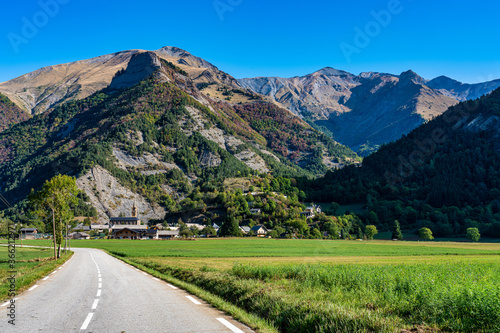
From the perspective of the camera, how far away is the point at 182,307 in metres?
14.3

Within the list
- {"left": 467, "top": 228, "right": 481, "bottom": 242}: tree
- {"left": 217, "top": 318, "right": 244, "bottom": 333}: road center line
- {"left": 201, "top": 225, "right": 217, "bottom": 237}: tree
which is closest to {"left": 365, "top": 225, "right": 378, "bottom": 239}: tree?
{"left": 467, "top": 228, "right": 481, "bottom": 242}: tree

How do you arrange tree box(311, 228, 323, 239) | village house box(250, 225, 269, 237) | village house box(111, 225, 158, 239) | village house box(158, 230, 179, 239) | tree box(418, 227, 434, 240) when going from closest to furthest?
tree box(418, 227, 434, 240)
tree box(311, 228, 323, 239)
village house box(250, 225, 269, 237)
village house box(111, 225, 158, 239)
village house box(158, 230, 179, 239)

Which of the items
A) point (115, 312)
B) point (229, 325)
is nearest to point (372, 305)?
point (229, 325)

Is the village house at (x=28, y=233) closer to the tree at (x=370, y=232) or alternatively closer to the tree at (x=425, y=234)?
the tree at (x=370, y=232)

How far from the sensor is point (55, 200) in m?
57.8

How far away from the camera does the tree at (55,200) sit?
56344 mm

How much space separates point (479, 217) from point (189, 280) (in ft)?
717

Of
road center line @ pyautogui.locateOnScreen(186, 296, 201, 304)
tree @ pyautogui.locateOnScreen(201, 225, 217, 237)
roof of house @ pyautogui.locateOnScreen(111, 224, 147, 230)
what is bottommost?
tree @ pyautogui.locateOnScreen(201, 225, 217, 237)

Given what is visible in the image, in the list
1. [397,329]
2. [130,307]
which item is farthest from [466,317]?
[130,307]

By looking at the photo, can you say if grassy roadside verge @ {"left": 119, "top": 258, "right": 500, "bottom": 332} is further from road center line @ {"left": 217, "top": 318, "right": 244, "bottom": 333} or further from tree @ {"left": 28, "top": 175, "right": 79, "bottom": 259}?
tree @ {"left": 28, "top": 175, "right": 79, "bottom": 259}

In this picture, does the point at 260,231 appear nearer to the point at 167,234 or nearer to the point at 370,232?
the point at 167,234

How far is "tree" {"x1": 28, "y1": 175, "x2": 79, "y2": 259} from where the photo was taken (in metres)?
56.3

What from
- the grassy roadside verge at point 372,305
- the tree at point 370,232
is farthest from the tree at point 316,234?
the grassy roadside verge at point 372,305

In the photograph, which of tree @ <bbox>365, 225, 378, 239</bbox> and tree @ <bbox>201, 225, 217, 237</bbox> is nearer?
tree @ <bbox>365, 225, 378, 239</bbox>
